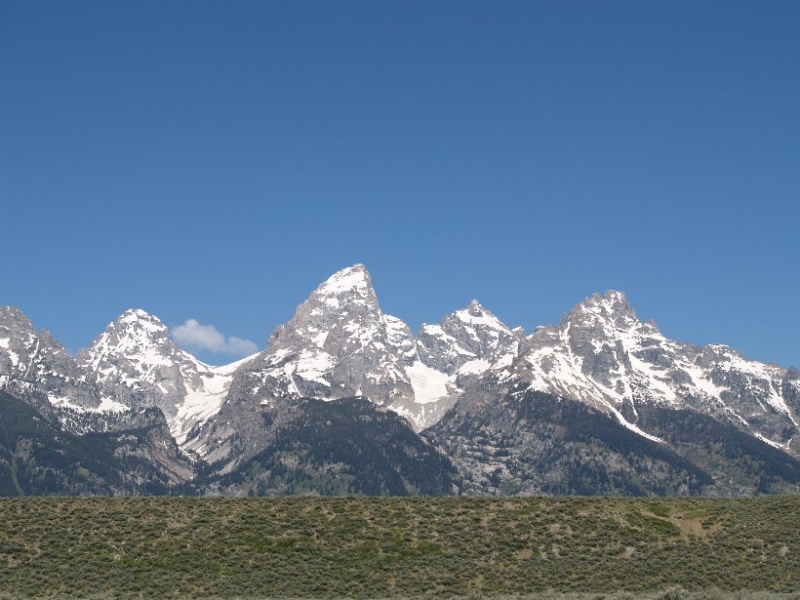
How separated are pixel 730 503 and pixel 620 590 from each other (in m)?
29.6

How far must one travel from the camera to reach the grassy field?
9731cm

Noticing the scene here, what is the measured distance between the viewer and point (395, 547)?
106562mm

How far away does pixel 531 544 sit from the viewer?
354 ft

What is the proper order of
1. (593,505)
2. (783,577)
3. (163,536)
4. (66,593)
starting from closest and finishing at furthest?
(66,593), (783,577), (163,536), (593,505)

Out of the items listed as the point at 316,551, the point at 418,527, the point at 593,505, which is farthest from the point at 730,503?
the point at 316,551

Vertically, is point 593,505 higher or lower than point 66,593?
higher

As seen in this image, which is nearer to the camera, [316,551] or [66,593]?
[66,593]

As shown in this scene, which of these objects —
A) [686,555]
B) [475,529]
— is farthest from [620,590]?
[475,529]

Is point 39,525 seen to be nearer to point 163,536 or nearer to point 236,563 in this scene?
point 163,536

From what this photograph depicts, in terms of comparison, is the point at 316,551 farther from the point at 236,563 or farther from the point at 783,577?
the point at 783,577

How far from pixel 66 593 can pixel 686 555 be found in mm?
58014

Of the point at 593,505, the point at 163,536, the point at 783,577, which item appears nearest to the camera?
the point at 783,577

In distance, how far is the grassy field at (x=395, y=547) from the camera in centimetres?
9731

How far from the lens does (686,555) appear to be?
105 metres
